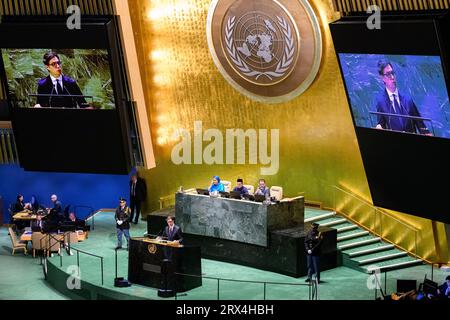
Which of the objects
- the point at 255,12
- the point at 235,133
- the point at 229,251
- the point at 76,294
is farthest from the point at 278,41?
the point at 76,294

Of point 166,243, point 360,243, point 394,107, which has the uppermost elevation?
point 394,107

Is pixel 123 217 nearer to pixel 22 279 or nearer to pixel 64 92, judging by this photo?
pixel 22 279

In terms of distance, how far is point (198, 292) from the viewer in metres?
20.5

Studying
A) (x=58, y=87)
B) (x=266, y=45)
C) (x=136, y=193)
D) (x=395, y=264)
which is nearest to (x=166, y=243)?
(x=58, y=87)

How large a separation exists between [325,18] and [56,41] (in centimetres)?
551

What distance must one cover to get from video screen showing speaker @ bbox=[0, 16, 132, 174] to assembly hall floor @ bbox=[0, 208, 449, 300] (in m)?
2.04

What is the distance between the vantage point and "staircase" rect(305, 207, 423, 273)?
22.1m

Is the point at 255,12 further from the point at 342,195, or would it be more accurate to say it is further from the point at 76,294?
the point at 76,294

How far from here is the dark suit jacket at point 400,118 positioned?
60.3ft

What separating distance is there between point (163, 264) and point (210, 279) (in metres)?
1.34

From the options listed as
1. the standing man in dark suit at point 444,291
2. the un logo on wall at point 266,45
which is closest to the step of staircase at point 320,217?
the un logo on wall at point 266,45

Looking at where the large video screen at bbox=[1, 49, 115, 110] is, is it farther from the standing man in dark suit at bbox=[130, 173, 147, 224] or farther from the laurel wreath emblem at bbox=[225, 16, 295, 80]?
the standing man in dark suit at bbox=[130, 173, 147, 224]

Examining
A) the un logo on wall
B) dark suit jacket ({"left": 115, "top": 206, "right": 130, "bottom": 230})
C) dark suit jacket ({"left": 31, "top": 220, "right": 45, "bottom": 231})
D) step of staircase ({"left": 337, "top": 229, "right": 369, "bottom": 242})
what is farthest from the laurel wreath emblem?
dark suit jacket ({"left": 31, "top": 220, "right": 45, "bottom": 231})

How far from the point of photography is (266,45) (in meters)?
23.6
